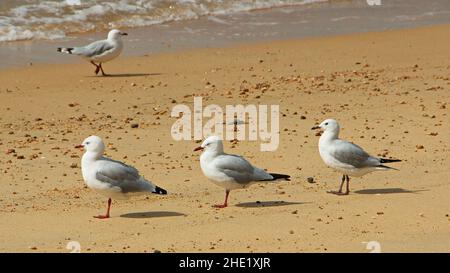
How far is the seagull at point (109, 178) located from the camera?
8.83 metres

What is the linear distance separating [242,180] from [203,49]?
7.89 m

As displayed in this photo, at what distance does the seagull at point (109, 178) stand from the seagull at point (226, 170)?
1.47 feet

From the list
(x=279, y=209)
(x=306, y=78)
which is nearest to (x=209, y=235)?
(x=279, y=209)

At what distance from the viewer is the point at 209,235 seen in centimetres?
825

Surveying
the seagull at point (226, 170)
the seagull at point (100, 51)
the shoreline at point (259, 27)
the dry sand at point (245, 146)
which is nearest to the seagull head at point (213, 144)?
the seagull at point (226, 170)

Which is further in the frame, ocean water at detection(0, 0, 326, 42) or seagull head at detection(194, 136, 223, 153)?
ocean water at detection(0, 0, 326, 42)

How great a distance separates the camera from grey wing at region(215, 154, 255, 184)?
9.13 meters

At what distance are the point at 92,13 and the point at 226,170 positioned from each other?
425 inches

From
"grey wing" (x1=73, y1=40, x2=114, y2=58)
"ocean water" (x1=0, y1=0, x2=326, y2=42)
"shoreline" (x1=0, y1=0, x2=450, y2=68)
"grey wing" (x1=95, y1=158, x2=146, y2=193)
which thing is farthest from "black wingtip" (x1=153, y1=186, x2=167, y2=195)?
"ocean water" (x1=0, y1=0, x2=326, y2=42)

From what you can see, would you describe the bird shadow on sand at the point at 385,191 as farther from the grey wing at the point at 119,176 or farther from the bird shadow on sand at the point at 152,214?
the grey wing at the point at 119,176

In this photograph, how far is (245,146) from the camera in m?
11.3

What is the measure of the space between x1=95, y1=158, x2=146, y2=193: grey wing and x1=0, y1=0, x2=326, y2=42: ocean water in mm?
8929

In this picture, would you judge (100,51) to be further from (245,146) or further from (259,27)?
(245,146)

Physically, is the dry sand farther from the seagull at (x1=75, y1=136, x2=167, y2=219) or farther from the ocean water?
the ocean water
